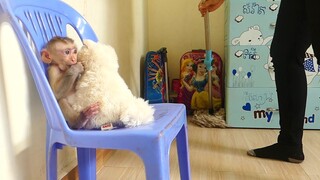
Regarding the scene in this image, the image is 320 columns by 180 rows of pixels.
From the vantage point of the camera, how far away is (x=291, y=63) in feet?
4.22

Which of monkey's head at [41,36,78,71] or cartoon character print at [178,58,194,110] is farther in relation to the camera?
cartoon character print at [178,58,194,110]

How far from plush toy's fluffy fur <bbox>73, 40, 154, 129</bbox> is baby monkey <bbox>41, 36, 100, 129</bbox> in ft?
0.04

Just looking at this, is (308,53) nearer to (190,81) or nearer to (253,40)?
(253,40)

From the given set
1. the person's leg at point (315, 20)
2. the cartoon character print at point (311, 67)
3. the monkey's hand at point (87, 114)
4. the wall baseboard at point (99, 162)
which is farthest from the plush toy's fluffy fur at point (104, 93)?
the cartoon character print at point (311, 67)

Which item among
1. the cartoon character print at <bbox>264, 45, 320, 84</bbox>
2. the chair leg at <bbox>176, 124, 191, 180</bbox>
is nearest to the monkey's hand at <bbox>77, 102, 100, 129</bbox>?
the chair leg at <bbox>176, 124, 191, 180</bbox>

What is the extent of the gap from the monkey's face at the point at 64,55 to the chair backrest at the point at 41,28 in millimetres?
37

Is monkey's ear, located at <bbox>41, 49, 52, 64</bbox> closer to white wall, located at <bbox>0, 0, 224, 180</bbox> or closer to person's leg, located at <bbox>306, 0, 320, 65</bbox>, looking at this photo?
white wall, located at <bbox>0, 0, 224, 180</bbox>

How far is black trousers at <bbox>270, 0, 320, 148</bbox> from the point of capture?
1222 millimetres

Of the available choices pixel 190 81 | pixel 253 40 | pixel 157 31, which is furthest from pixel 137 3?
pixel 253 40

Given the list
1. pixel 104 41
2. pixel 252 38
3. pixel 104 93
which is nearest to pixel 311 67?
pixel 252 38

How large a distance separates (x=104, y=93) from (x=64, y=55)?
0.13m

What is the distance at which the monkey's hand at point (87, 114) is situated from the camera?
0.76 metres

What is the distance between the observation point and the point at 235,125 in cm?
191

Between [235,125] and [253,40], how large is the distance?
515 mm
